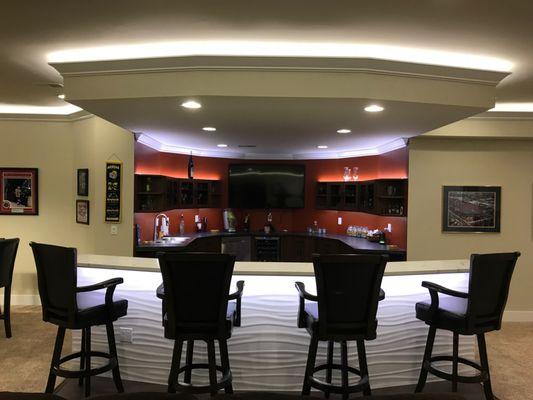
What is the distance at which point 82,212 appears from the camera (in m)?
5.61

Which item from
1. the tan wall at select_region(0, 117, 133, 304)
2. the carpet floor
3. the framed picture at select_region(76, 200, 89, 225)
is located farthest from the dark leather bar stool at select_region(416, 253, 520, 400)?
the tan wall at select_region(0, 117, 133, 304)

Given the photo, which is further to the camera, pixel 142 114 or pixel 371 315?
pixel 142 114

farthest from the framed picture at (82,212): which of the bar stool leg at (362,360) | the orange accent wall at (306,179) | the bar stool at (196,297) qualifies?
the bar stool leg at (362,360)

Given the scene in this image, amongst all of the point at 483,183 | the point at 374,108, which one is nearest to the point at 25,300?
the point at 374,108

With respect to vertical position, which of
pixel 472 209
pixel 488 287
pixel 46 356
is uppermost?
pixel 472 209

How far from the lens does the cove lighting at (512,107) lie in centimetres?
504

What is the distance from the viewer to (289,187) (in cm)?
816

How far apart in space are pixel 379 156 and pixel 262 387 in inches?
180

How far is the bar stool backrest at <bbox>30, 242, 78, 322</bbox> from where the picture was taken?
264cm

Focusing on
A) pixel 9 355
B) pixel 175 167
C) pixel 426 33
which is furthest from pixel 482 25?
pixel 175 167

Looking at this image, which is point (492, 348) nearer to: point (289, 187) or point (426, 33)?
point (426, 33)

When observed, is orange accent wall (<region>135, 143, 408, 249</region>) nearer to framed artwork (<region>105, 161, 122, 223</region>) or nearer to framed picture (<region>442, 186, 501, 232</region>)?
framed artwork (<region>105, 161, 122, 223</region>)

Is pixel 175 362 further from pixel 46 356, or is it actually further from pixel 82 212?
pixel 82 212

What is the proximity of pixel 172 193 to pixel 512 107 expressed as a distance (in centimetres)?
488
